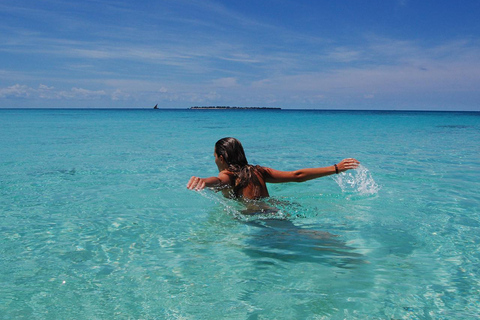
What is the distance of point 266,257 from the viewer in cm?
404

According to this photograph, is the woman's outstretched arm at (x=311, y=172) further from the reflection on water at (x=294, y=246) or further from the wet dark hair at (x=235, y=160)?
the reflection on water at (x=294, y=246)

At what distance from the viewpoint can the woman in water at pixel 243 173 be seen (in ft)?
15.0

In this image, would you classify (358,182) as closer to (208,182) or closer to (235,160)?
Result: (235,160)

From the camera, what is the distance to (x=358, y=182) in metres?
8.48

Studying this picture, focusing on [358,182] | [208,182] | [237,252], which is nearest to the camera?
[208,182]

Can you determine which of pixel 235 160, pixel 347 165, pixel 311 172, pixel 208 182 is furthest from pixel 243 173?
pixel 347 165

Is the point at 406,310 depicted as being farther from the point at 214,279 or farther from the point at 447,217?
the point at 447,217

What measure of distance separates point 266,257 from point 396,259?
1.43 m

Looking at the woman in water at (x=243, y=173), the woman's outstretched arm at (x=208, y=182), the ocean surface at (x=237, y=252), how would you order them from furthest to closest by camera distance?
the woman in water at (x=243, y=173)
the woman's outstretched arm at (x=208, y=182)
the ocean surface at (x=237, y=252)

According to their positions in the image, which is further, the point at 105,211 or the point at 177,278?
the point at 105,211

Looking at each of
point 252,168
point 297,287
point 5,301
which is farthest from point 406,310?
point 5,301

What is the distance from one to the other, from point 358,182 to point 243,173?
4718 mm

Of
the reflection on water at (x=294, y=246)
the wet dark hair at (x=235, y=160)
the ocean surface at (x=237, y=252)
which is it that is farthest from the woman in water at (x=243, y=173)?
the reflection on water at (x=294, y=246)

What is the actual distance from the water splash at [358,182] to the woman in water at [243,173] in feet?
8.79
